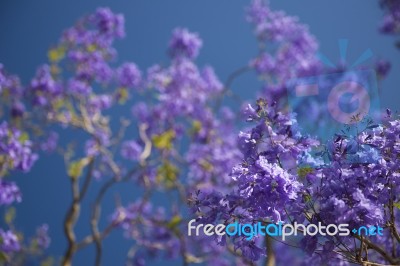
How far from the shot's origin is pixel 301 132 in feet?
8.42

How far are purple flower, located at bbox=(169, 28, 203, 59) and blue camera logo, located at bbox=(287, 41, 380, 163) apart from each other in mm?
5603

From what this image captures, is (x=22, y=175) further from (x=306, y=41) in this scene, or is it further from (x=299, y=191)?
(x=299, y=191)

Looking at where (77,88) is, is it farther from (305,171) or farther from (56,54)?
(305,171)

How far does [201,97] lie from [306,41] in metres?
2.37

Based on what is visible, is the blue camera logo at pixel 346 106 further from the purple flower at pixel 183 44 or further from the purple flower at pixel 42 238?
the purple flower at pixel 42 238

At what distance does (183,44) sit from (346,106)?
19.9ft

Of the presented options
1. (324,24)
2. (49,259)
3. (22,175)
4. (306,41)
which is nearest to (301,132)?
(306,41)

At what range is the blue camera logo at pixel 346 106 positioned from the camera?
2.44m

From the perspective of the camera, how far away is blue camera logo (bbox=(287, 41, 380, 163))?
8.01 feet

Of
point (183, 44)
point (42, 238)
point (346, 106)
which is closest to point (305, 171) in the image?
point (346, 106)

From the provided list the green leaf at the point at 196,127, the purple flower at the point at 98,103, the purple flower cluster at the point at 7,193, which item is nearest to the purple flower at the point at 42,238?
the purple flower at the point at 98,103

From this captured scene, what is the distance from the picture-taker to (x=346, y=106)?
2.57m

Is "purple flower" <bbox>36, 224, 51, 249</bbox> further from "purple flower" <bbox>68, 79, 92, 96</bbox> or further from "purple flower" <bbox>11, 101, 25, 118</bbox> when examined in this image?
"purple flower" <bbox>68, 79, 92, 96</bbox>

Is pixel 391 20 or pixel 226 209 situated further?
pixel 391 20
